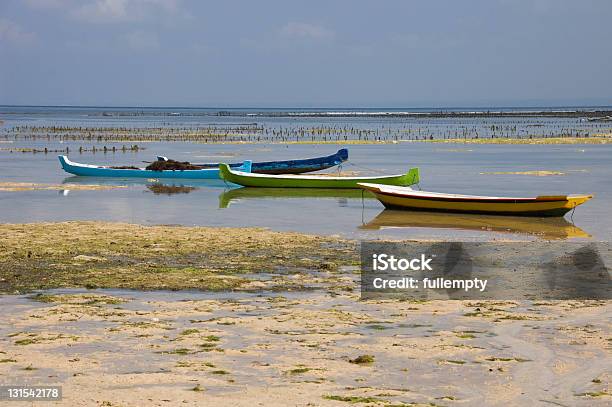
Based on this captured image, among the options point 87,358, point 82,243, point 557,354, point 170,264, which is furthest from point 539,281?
point 82,243

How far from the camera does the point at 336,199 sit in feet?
100

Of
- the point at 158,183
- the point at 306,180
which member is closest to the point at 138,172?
the point at 158,183

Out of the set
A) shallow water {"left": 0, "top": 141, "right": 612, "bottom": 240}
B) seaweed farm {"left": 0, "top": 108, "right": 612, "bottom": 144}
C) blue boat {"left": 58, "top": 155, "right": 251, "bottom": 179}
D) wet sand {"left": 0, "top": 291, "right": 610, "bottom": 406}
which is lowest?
wet sand {"left": 0, "top": 291, "right": 610, "bottom": 406}

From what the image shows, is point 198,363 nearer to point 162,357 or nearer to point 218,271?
point 162,357

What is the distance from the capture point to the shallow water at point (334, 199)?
23.2m

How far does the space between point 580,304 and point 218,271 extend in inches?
243

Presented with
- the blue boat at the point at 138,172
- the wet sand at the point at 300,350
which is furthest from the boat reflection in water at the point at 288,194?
the wet sand at the point at 300,350

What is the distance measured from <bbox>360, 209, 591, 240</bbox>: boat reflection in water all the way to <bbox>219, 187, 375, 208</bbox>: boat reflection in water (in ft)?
17.5

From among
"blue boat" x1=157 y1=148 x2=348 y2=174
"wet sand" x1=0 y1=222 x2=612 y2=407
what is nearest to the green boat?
"blue boat" x1=157 y1=148 x2=348 y2=174

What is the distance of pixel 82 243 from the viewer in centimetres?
1894

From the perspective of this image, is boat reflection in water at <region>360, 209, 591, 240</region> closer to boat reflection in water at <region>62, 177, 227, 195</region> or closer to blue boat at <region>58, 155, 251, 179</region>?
boat reflection in water at <region>62, 177, 227, 195</region>

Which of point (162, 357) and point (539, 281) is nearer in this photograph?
point (162, 357)

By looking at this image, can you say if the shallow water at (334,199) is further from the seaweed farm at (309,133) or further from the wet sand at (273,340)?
the seaweed farm at (309,133)

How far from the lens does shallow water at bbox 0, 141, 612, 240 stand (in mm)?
23156
